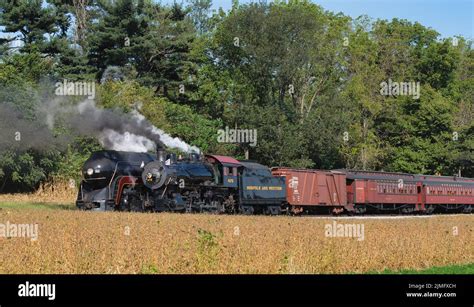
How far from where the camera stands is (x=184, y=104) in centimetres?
6425

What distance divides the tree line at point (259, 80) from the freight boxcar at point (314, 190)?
564 inches

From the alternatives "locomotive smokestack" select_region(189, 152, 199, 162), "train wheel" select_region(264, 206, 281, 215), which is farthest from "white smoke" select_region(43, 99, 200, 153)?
"train wheel" select_region(264, 206, 281, 215)

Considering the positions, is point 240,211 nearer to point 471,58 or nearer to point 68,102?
point 68,102

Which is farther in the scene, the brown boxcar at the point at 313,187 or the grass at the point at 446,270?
the brown boxcar at the point at 313,187

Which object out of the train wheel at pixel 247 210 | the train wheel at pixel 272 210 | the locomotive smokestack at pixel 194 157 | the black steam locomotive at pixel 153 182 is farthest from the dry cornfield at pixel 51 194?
the train wheel at pixel 272 210

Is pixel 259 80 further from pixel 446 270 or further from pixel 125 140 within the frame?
pixel 446 270

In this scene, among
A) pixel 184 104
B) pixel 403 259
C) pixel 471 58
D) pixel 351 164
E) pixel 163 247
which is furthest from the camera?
pixel 471 58

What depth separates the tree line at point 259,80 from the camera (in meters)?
Answer: 51.8

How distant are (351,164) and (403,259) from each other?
52.0 m

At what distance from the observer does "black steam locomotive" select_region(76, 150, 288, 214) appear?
31.7 m

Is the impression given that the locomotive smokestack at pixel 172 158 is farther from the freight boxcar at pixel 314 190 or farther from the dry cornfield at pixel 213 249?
the dry cornfield at pixel 213 249

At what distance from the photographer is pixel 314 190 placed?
41688 mm

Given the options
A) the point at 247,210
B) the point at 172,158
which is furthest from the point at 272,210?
the point at 172,158
